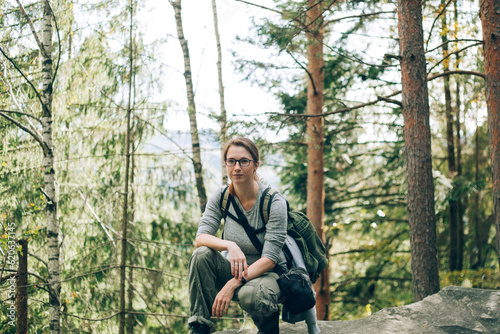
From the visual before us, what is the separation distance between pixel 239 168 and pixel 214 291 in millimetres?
908

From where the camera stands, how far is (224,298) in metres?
2.80

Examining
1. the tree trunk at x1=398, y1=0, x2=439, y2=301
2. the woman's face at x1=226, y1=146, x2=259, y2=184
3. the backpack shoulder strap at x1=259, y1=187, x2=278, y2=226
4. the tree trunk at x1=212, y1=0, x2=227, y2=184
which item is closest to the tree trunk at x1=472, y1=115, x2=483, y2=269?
the tree trunk at x1=398, y1=0, x2=439, y2=301

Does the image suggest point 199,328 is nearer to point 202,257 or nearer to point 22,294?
point 202,257

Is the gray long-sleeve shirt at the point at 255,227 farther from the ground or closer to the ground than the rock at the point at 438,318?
farther from the ground

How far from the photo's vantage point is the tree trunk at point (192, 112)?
7.62m

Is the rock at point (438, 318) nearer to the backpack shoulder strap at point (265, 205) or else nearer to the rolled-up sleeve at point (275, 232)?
the rolled-up sleeve at point (275, 232)

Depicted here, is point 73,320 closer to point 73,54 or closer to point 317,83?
point 73,54

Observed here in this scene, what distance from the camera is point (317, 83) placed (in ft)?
26.5

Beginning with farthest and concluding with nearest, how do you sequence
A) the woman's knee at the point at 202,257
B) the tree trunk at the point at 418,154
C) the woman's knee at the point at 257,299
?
the tree trunk at the point at 418,154
the woman's knee at the point at 202,257
the woman's knee at the point at 257,299

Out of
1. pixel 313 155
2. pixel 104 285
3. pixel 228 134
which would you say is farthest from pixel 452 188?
pixel 104 285

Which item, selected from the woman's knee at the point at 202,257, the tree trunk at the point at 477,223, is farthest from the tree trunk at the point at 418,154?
the tree trunk at the point at 477,223

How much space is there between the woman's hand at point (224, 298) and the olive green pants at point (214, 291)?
55mm

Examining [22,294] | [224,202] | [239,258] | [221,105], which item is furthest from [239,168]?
[221,105]

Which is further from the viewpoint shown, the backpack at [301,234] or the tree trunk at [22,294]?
the tree trunk at [22,294]
